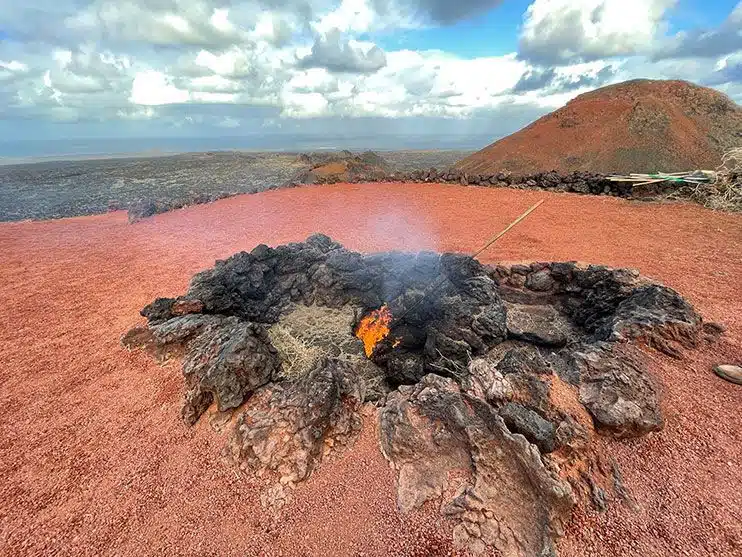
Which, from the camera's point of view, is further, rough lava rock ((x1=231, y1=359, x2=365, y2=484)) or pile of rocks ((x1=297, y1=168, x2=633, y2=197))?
pile of rocks ((x1=297, y1=168, x2=633, y2=197))

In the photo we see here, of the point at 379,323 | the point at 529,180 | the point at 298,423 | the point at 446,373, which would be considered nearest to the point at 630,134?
the point at 529,180

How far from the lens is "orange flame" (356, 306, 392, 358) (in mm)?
7209

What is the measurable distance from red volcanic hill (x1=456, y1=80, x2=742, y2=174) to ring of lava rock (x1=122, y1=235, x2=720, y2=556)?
2590cm

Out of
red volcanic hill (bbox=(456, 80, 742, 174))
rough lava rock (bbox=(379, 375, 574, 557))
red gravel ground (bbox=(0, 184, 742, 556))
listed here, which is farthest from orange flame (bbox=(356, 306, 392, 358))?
red volcanic hill (bbox=(456, 80, 742, 174))

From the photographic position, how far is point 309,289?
26.5ft

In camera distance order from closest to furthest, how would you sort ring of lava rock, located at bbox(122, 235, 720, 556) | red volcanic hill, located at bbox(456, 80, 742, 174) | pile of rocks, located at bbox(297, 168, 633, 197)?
1. ring of lava rock, located at bbox(122, 235, 720, 556)
2. pile of rocks, located at bbox(297, 168, 633, 197)
3. red volcanic hill, located at bbox(456, 80, 742, 174)

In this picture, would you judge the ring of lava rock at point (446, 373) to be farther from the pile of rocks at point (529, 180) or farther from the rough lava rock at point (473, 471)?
the pile of rocks at point (529, 180)

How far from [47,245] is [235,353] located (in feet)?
38.0

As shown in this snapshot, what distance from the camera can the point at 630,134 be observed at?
29453 millimetres

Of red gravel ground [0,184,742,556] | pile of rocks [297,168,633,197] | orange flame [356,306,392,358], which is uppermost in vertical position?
pile of rocks [297,168,633,197]

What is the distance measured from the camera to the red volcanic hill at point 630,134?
90.5ft

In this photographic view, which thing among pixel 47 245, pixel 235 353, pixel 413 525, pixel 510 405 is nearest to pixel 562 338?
pixel 510 405

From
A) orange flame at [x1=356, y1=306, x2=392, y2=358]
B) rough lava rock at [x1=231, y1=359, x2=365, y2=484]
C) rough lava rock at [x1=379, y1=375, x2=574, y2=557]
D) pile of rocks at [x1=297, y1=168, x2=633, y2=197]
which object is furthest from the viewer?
pile of rocks at [x1=297, y1=168, x2=633, y2=197]

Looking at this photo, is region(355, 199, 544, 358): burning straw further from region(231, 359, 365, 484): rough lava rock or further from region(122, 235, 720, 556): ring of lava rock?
region(231, 359, 365, 484): rough lava rock
